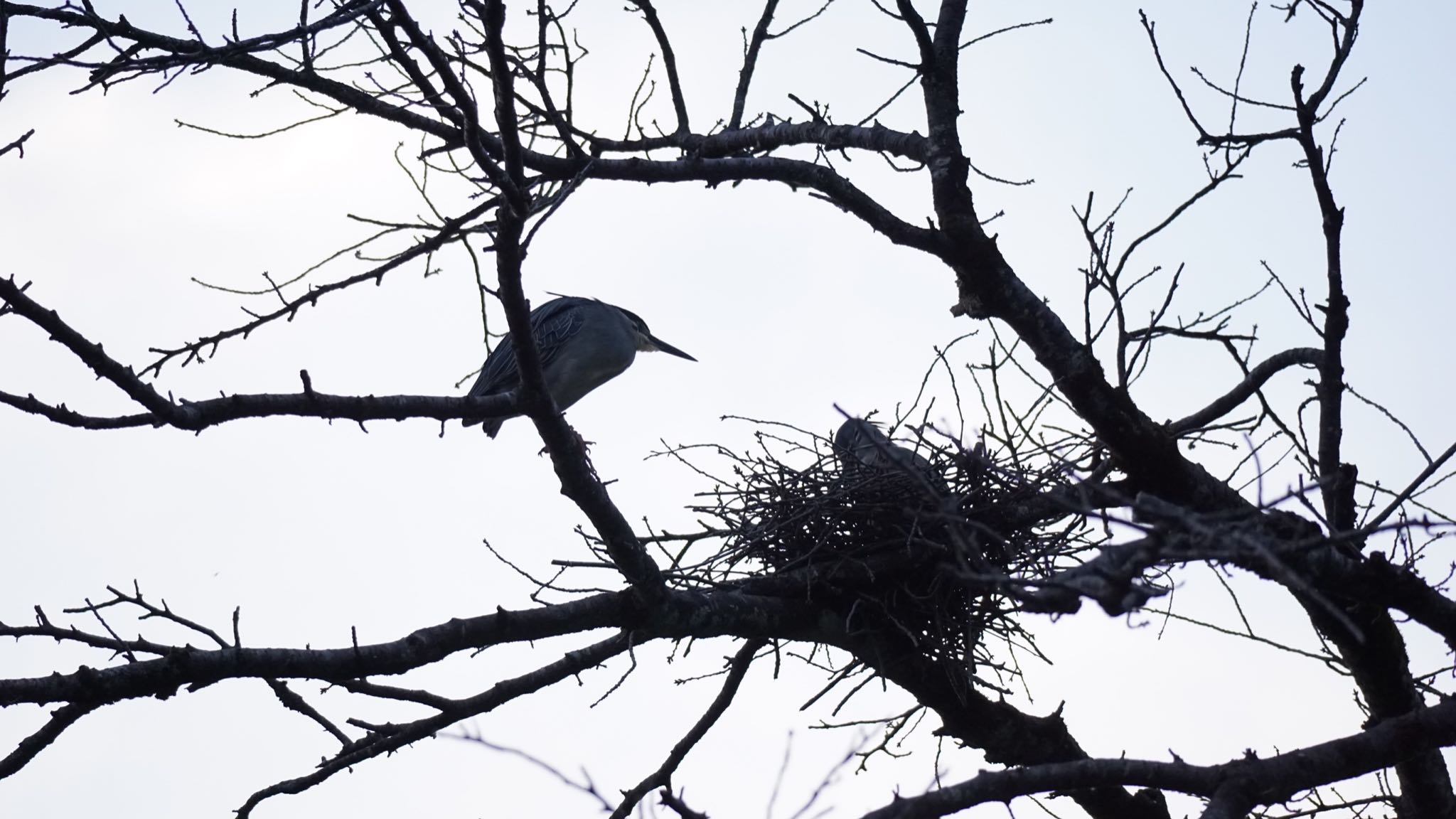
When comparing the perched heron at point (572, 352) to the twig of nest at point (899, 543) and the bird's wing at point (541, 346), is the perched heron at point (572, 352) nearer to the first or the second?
the bird's wing at point (541, 346)

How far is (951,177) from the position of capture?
419 cm

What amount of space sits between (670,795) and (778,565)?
203cm

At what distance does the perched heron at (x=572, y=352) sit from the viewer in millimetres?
7133

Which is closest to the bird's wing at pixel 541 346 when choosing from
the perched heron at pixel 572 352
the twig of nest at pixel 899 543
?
the perched heron at pixel 572 352

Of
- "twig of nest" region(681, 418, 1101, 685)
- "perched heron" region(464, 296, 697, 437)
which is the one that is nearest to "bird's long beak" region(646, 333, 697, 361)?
"perched heron" region(464, 296, 697, 437)

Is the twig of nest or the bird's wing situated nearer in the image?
the twig of nest

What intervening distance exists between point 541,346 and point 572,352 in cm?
17

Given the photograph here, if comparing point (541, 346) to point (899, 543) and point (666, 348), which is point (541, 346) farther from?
point (899, 543)

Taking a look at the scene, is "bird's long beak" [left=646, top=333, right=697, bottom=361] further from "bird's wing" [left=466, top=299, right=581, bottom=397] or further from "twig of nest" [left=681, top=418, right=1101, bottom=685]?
"twig of nest" [left=681, top=418, right=1101, bottom=685]

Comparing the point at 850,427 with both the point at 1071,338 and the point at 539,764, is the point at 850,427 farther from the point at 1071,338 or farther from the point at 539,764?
the point at 539,764

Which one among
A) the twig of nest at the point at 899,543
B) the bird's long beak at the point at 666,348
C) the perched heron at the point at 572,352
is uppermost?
the bird's long beak at the point at 666,348

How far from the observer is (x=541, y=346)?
714cm

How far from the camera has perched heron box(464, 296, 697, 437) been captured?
7.13 m

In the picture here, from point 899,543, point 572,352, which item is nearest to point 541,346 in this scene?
point 572,352
